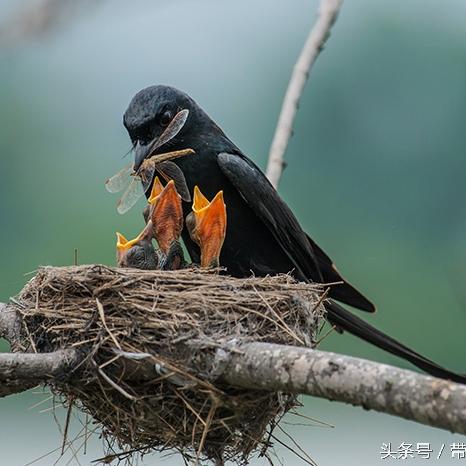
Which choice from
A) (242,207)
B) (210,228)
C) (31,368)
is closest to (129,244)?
(210,228)

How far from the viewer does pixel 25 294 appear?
387cm

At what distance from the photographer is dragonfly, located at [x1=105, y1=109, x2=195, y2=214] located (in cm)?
462

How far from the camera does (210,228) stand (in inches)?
173

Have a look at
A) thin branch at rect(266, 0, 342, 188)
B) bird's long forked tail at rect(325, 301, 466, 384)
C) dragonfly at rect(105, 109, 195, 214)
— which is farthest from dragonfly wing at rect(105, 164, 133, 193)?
bird's long forked tail at rect(325, 301, 466, 384)

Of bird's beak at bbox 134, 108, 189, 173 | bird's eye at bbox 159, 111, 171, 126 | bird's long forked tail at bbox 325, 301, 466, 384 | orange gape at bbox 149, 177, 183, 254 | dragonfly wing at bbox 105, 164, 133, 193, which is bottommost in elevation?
bird's long forked tail at bbox 325, 301, 466, 384

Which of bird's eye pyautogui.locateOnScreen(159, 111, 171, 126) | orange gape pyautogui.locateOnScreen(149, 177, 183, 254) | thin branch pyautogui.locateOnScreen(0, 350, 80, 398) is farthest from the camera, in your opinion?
bird's eye pyautogui.locateOnScreen(159, 111, 171, 126)

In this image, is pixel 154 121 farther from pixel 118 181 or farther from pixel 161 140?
pixel 118 181

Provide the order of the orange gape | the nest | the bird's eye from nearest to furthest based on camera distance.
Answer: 1. the nest
2. the orange gape
3. the bird's eye

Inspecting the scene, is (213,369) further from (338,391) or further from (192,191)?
(192,191)

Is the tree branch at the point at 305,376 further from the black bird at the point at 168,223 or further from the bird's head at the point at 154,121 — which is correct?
the bird's head at the point at 154,121

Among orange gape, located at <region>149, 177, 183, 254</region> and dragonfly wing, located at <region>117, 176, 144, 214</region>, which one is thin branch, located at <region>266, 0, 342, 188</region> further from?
dragonfly wing, located at <region>117, 176, 144, 214</region>

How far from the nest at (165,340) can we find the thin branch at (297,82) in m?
0.89

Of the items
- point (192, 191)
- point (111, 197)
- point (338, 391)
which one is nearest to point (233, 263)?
point (192, 191)

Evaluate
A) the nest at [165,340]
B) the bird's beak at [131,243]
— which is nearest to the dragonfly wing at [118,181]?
the bird's beak at [131,243]
